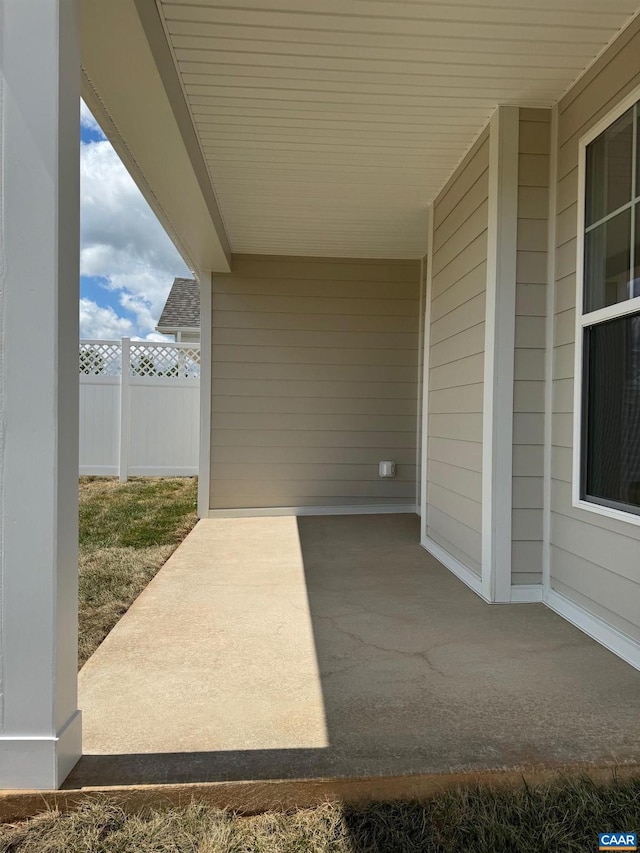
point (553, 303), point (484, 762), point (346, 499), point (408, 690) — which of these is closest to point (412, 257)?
point (346, 499)

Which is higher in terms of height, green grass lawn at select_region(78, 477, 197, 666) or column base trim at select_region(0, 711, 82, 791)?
column base trim at select_region(0, 711, 82, 791)

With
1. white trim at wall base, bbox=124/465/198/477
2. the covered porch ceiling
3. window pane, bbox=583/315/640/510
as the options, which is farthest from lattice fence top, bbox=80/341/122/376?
window pane, bbox=583/315/640/510

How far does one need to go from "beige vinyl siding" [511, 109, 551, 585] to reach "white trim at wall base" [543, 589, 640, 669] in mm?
305

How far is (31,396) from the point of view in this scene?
146 cm

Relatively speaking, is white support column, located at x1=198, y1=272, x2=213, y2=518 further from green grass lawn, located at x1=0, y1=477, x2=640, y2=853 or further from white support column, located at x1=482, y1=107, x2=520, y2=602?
green grass lawn, located at x1=0, y1=477, x2=640, y2=853

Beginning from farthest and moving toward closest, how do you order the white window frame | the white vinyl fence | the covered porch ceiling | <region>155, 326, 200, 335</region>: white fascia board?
1. <region>155, 326, 200, 335</region>: white fascia board
2. the white vinyl fence
3. the white window frame
4. the covered porch ceiling

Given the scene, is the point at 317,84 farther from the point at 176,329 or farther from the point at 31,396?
the point at 176,329

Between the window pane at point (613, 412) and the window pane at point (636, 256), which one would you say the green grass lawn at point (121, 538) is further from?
the window pane at point (636, 256)

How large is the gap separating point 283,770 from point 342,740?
0.75ft

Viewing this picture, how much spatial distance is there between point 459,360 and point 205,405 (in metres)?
2.81

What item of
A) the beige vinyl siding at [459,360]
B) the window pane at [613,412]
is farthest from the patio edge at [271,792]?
the beige vinyl siding at [459,360]

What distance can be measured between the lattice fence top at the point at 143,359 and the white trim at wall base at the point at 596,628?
608cm

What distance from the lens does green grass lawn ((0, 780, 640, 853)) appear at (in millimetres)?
1335

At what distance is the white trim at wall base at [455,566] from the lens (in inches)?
127
